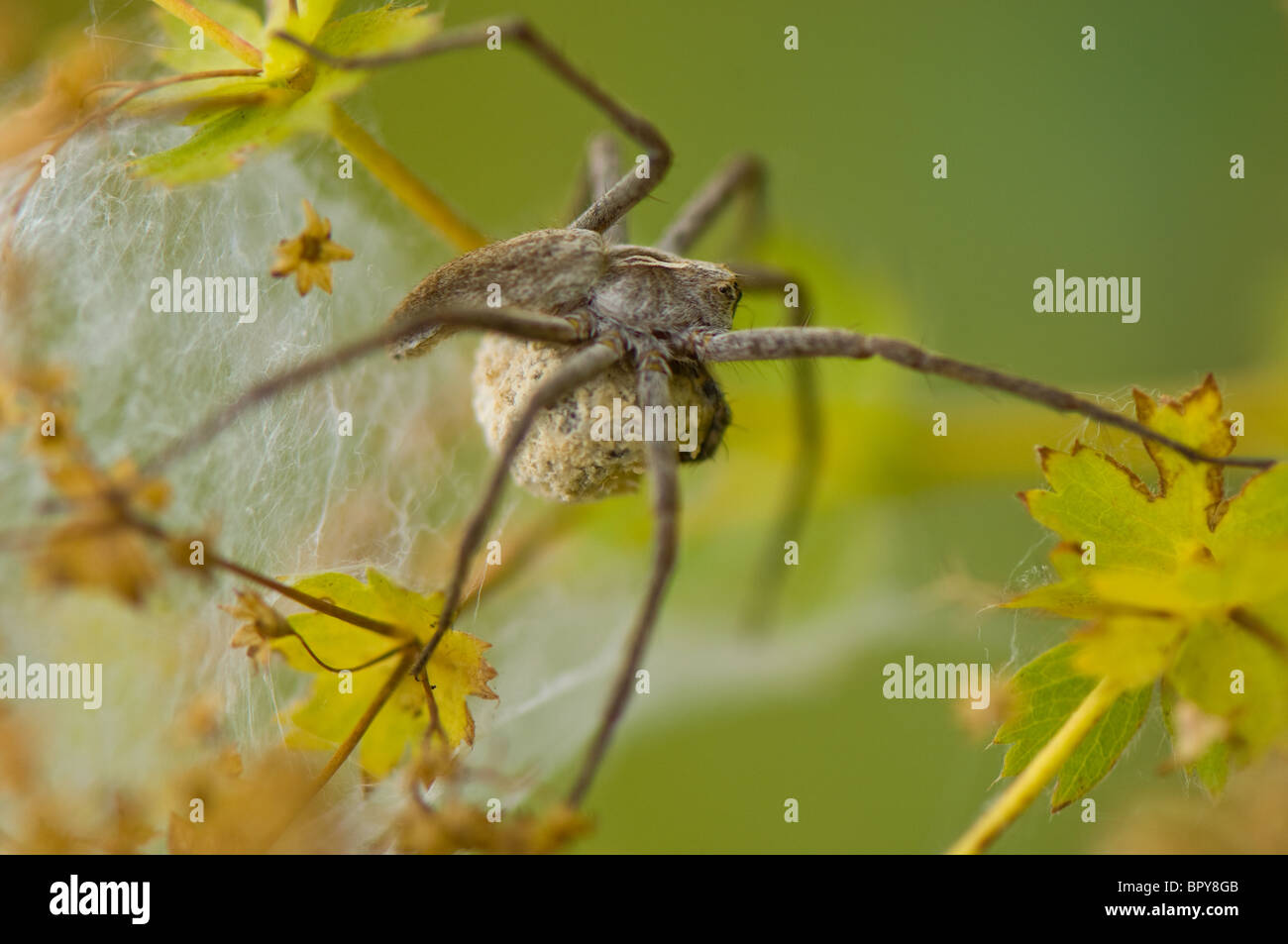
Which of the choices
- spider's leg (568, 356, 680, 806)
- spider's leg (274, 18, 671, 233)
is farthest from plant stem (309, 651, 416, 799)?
spider's leg (274, 18, 671, 233)

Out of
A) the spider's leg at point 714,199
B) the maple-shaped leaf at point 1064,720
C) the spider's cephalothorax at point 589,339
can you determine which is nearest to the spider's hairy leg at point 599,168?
the spider's leg at point 714,199

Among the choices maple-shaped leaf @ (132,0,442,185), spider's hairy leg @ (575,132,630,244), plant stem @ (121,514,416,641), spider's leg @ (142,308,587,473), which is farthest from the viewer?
spider's hairy leg @ (575,132,630,244)

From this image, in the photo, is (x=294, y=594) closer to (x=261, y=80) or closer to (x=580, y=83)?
(x=261, y=80)

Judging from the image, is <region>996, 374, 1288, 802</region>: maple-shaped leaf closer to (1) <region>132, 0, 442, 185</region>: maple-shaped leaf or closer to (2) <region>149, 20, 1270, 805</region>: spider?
(2) <region>149, 20, 1270, 805</region>: spider

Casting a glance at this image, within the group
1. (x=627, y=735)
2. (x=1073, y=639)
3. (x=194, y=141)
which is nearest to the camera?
(x=1073, y=639)

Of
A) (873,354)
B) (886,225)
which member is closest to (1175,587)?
(873,354)
